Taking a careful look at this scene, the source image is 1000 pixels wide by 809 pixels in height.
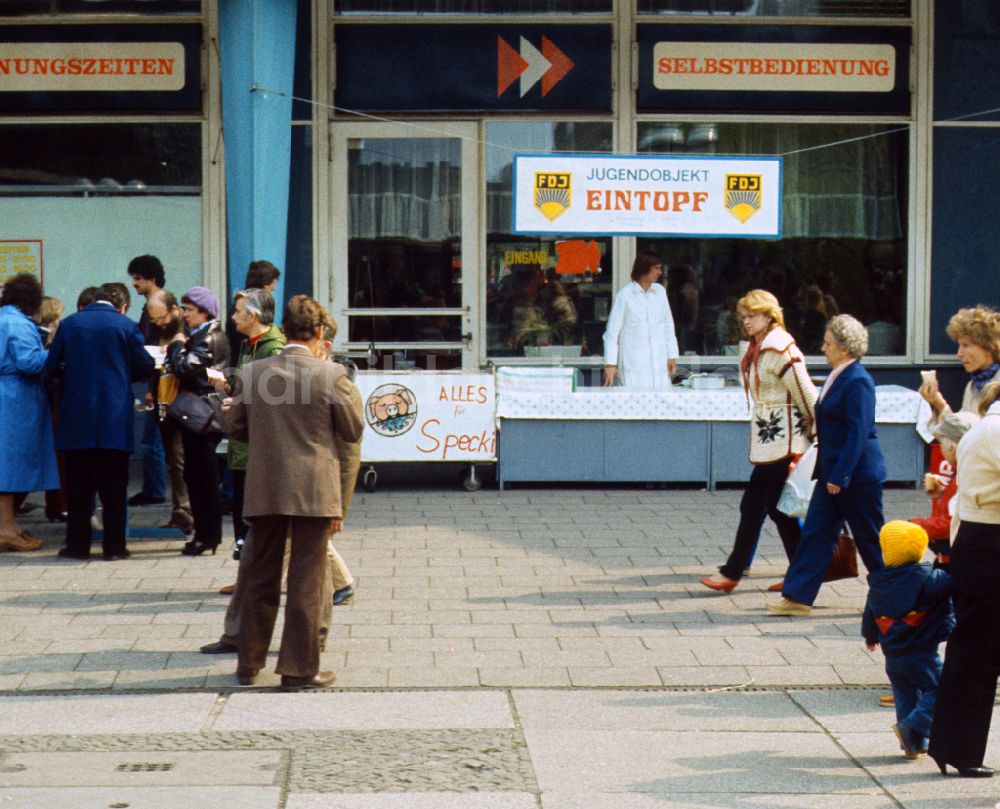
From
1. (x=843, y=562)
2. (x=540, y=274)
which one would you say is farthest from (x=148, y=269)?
(x=843, y=562)

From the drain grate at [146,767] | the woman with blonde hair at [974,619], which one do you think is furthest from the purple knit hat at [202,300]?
Result: the woman with blonde hair at [974,619]

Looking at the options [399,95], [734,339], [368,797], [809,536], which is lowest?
[368,797]

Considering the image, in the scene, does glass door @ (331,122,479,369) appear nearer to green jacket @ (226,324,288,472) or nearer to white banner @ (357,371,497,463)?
white banner @ (357,371,497,463)

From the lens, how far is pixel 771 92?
13.4 metres

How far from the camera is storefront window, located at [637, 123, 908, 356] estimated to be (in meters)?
13.6

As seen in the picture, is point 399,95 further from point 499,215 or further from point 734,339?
point 734,339

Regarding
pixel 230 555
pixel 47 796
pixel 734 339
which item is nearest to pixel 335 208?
pixel 734 339

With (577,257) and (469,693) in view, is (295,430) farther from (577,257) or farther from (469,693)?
(577,257)

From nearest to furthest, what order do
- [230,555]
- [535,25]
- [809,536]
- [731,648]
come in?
[731,648], [809,536], [230,555], [535,25]

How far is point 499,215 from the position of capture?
13.4 meters

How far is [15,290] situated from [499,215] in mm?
4901

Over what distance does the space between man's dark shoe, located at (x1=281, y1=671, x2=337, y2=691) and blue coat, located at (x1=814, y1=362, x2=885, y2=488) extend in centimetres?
279

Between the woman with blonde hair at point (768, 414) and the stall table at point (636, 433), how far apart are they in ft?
11.0

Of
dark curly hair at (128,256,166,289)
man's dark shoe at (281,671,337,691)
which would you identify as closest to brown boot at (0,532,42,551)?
dark curly hair at (128,256,166,289)
